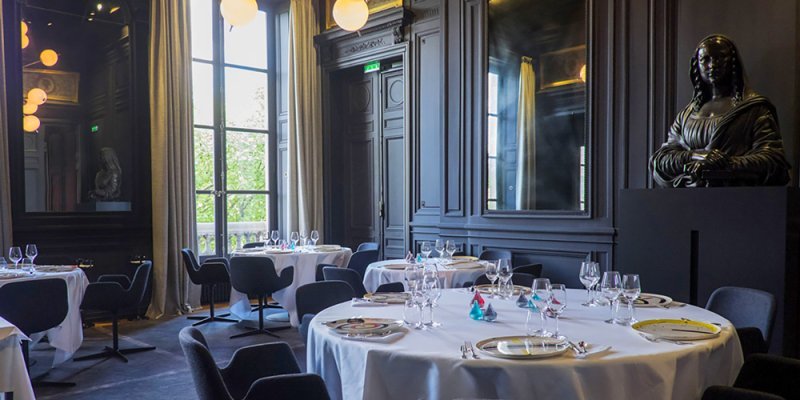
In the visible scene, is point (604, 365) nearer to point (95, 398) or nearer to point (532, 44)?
point (95, 398)

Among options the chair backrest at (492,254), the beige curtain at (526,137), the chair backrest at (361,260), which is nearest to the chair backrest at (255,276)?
the chair backrest at (361,260)

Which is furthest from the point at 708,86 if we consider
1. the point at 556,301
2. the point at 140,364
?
the point at 140,364

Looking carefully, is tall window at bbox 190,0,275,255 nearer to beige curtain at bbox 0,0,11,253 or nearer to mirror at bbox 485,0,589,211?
beige curtain at bbox 0,0,11,253

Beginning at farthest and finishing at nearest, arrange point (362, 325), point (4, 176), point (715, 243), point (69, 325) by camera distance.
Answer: point (4, 176), point (69, 325), point (715, 243), point (362, 325)

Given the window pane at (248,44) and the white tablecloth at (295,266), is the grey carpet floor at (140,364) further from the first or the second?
the window pane at (248,44)

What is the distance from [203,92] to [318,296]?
507cm

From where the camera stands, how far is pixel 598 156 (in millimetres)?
5125

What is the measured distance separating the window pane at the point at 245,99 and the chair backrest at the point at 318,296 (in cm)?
499

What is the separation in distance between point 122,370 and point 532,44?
4.61 m

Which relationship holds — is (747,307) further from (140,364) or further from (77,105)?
(77,105)

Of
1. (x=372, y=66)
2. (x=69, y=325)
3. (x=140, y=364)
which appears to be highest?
(x=372, y=66)

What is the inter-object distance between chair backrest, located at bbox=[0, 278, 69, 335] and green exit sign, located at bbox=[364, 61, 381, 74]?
4720 mm

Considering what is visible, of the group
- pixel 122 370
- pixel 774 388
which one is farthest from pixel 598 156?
pixel 122 370

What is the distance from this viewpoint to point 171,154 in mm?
6734
